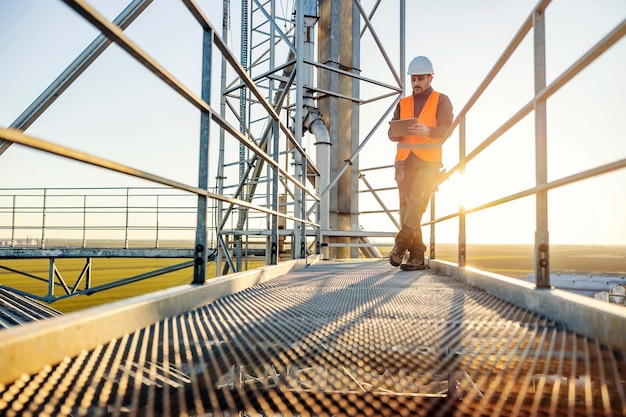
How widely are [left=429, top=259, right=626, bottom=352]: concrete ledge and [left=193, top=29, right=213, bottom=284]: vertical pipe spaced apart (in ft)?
4.33

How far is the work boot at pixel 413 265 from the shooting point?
4109mm

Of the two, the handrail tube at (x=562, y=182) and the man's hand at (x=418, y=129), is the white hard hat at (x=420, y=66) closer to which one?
the man's hand at (x=418, y=129)

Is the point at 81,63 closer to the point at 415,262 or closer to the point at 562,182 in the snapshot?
the point at 562,182

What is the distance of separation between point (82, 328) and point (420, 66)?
361cm

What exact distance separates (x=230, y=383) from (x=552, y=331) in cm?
100

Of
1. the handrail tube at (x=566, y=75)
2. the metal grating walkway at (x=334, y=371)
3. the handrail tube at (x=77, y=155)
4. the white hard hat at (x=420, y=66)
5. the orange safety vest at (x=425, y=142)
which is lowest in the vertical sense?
the metal grating walkway at (x=334, y=371)

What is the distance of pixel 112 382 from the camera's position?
0.89m

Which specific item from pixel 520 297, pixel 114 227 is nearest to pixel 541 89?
pixel 520 297

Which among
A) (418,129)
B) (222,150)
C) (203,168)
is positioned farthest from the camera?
(222,150)

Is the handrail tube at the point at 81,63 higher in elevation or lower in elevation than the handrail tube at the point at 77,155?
higher

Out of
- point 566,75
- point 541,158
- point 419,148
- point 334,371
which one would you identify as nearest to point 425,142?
point 419,148

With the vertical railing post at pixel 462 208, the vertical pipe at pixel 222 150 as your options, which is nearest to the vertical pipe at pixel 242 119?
the vertical pipe at pixel 222 150

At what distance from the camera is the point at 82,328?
107 cm

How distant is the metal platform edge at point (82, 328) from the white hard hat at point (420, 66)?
114 inches
